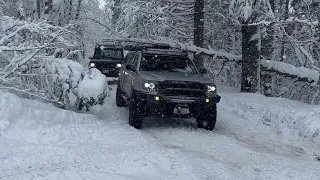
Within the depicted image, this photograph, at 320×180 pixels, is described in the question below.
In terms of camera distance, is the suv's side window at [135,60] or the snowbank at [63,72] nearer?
the snowbank at [63,72]

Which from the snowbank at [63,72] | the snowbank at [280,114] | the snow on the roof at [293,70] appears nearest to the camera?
the snowbank at [280,114]

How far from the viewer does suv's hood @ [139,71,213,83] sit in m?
8.85

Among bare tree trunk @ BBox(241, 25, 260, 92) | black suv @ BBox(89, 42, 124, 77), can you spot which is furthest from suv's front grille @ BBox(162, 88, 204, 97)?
black suv @ BBox(89, 42, 124, 77)

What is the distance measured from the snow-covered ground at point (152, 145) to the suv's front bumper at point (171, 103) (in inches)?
20.2

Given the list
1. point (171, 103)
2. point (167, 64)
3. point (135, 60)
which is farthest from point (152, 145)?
point (135, 60)

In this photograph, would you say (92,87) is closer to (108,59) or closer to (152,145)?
(152,145)

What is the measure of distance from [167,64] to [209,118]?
1.94m

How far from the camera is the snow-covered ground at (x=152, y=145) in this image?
231 inches

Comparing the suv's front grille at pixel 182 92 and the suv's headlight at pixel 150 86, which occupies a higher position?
the suv's headlight at pixel 150 86

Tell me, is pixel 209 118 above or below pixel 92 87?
below

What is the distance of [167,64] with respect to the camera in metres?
10.2

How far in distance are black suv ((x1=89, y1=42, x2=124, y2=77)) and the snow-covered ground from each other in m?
7.28

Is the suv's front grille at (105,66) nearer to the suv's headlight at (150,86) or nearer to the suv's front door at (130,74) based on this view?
the suv's front door at (130,74)

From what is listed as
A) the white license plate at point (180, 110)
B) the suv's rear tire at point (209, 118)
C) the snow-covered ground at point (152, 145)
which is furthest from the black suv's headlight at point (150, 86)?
the suv's rear tire at point (209, 118)
